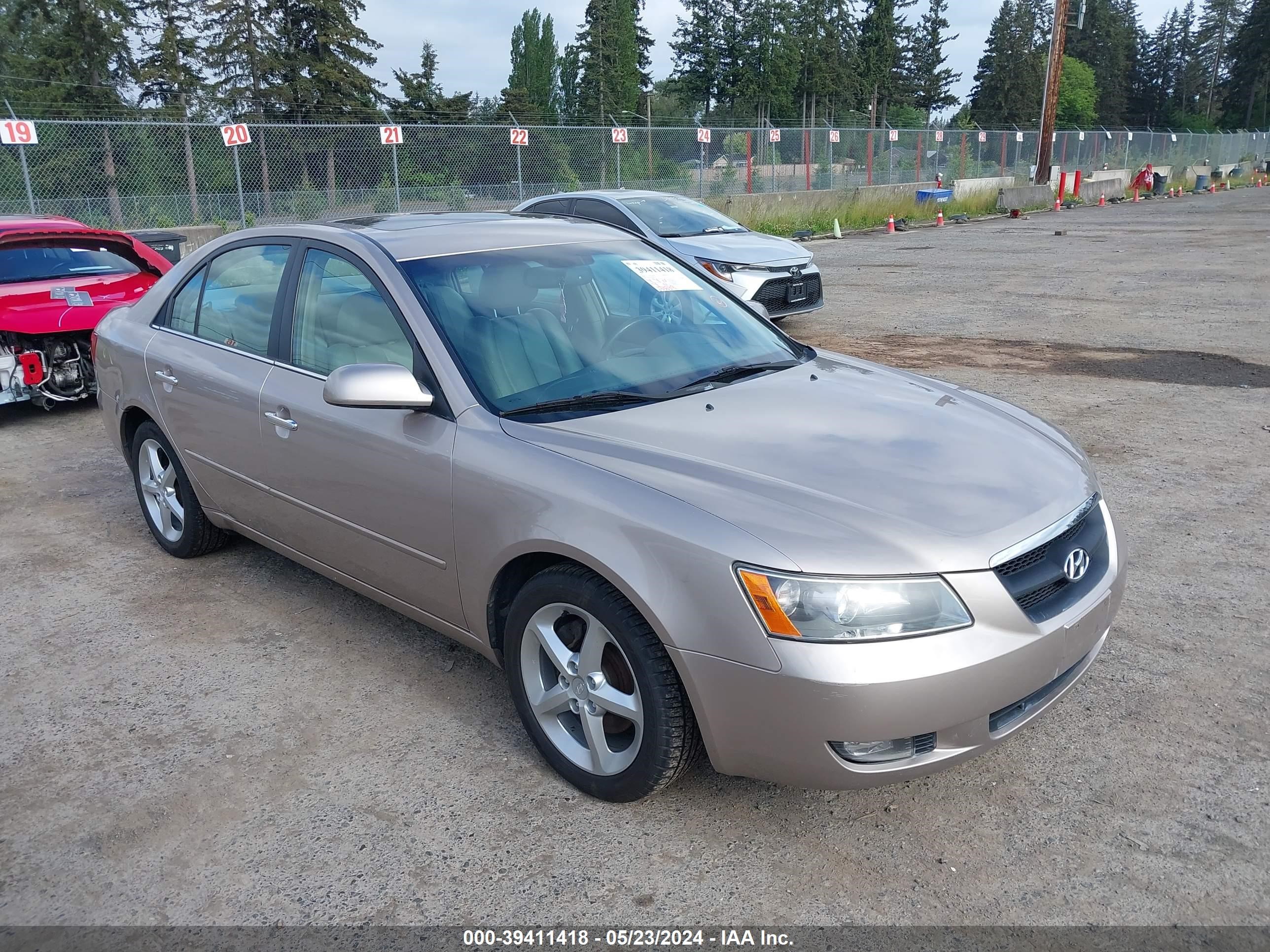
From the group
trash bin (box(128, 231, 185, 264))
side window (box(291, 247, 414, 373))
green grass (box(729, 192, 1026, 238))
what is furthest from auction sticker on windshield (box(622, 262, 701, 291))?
green grass (box(729, 192, 1026, 238))

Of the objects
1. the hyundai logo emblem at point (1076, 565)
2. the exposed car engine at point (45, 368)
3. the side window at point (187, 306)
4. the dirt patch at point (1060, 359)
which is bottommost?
the dirt patch at point (1060, 359)

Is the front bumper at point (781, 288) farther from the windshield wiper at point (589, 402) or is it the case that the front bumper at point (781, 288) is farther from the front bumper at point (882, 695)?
the front bumper at point (882, 695)

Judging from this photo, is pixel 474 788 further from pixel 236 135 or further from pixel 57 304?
pixel 236 135

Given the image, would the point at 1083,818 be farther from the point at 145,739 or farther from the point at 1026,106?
the point at 1026,106

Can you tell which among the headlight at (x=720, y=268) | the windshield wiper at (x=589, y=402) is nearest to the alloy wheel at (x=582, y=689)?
the windshield wiper at (x=589, y=402)

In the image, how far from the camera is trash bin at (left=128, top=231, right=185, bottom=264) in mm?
11148

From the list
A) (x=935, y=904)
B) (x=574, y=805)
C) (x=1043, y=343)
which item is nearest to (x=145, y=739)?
(x=574, y=805)

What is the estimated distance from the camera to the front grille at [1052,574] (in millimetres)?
2682

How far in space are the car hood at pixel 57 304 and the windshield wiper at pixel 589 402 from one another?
509 cm

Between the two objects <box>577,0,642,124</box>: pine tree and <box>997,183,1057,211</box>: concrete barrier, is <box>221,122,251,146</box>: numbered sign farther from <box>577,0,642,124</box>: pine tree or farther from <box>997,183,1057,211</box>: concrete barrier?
<box>577,0,642,124</box>: pine tree

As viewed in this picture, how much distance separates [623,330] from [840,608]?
5.39 ft

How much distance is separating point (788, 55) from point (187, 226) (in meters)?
67.3

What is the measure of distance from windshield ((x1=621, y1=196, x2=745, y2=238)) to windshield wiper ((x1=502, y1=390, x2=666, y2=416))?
7.91 metres

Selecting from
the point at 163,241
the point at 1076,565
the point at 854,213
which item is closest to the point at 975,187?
the point at 854,213
